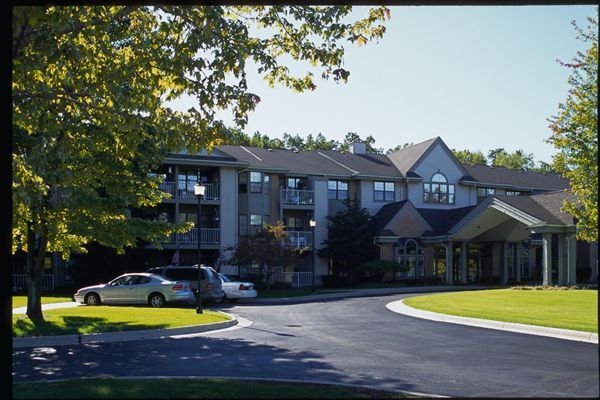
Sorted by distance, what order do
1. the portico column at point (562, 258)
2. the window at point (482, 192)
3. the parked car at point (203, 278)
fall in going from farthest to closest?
the window at point (482, 192), the portico column at point (562, 258), the parked car at point (203, 278)

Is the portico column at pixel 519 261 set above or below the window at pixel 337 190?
below

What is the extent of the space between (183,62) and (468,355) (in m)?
7.55

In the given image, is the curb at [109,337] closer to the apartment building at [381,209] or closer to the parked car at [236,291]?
the parked car at [236,291]

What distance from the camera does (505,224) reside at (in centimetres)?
4631

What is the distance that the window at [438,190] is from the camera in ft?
169

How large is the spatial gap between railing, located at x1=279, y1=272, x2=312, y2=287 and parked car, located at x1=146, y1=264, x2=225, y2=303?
47.1ft

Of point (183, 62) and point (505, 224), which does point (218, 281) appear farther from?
point (505, 224)

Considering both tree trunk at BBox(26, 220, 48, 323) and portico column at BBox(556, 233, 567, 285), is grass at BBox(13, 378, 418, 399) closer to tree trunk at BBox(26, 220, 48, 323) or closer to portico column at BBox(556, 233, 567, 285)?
tree trunk at BBox(26, 220, 48, 323)

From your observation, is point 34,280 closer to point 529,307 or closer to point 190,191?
point 529,307

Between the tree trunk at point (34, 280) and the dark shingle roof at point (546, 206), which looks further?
the dark shingle roof at point (546, 206)

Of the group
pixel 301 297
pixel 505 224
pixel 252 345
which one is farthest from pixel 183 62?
pixel 505 224

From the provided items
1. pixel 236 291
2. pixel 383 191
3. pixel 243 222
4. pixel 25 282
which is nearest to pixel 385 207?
pixel 383 191

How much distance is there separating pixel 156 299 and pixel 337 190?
23.9 metres

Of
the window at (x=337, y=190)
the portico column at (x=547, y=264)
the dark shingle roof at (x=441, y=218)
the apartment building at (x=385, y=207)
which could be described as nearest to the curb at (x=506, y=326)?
the portico column at (x=547, y=264)
